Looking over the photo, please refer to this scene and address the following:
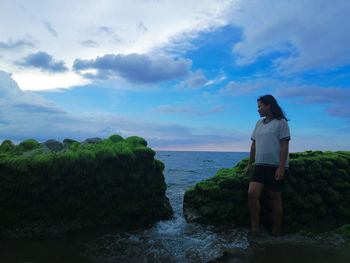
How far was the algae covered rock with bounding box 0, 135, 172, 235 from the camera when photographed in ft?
16.6

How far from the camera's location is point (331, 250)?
14.5 feet

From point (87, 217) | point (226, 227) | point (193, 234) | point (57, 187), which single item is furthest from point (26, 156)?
point (226, 227)

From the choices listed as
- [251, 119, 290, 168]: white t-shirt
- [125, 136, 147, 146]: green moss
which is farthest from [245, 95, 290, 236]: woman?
[125, 136, 147, 146]: green moss

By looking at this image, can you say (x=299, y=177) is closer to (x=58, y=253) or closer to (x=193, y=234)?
(x=193, y=234)

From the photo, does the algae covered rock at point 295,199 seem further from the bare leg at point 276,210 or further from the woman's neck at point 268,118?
the woman's neck at point 268,118

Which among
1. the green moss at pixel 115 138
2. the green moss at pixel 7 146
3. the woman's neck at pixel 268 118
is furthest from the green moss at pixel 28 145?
the woman's neck at pixel 268 118

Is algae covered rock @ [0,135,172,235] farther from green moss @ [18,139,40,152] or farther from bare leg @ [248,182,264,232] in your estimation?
bare leg @ [248,182,264,232]

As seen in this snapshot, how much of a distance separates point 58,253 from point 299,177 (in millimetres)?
5730

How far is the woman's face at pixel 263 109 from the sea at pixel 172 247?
2660 mm

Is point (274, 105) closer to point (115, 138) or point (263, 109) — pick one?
point (263, 109)

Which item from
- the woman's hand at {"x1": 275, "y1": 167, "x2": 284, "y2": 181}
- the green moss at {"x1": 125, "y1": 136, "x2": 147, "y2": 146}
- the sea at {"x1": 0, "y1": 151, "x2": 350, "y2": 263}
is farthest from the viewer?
the green moss at {"x1": 125, "y1": 136, "x2": 147, "y2": 146}

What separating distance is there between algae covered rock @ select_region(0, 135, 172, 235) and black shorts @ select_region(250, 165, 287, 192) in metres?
2.38

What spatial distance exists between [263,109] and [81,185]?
174 inches

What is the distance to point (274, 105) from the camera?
5.23 m
